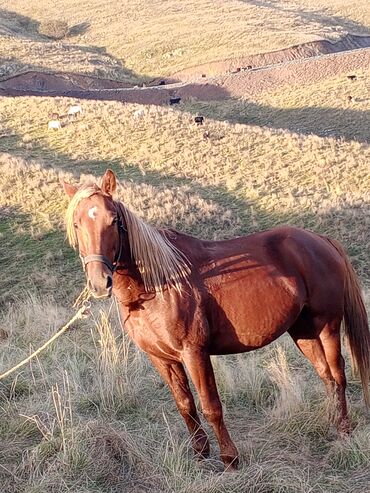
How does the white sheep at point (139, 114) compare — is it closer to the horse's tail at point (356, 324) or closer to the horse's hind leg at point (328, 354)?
the horse's tail at point (356, 324)

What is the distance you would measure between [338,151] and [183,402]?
17182 mm

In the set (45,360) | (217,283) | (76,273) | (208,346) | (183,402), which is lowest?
(76,273)

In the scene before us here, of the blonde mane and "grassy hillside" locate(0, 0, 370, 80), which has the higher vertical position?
"grassy hillside" locate(0, 0, 370, 80)

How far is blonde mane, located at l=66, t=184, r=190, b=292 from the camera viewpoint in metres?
3.44

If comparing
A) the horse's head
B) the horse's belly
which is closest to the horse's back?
the horse's belly

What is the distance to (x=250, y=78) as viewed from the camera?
3994 cm

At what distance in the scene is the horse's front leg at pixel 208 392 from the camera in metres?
3.70

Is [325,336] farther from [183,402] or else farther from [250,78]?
[250,78]

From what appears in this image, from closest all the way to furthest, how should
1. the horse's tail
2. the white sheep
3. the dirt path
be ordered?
the horse's tail < the white sheep < the dirt path

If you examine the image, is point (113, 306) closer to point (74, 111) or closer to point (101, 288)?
point (101, 288)

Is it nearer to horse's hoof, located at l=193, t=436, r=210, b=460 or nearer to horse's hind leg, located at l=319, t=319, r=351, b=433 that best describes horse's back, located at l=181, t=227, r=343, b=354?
horse's hind leg, located at l=319, t=319, r=351, b=433

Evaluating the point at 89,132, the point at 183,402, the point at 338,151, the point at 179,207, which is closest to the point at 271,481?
the point at 183,402

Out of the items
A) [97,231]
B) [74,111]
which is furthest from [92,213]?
[74,111]

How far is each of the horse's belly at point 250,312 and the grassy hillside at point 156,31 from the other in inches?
1796
